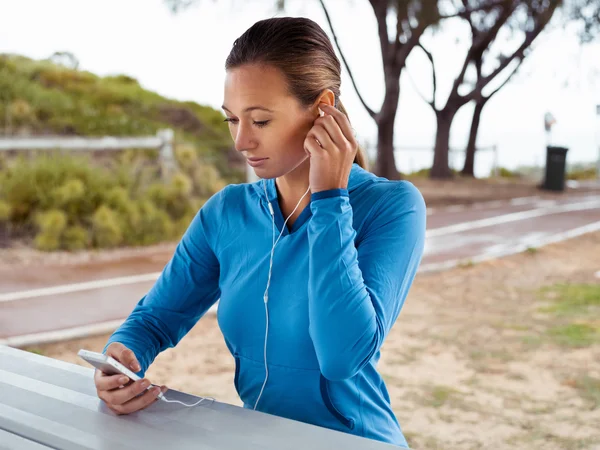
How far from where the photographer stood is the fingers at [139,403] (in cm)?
129

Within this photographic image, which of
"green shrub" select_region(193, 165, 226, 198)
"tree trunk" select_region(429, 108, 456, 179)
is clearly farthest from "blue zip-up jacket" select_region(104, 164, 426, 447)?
"tree trunk" select_region(429, 108, 456, 179)

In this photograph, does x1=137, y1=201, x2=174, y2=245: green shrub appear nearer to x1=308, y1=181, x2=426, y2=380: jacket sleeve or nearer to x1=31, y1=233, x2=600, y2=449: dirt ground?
x1=31, y1=233, x2=600, y2=449: dirt ground

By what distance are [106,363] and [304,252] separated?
1.52 feet

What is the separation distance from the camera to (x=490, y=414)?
379 centimetres

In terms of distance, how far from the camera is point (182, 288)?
1755 mm

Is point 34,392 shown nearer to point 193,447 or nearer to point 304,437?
point 193,447

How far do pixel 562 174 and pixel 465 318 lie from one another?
11.6 meters

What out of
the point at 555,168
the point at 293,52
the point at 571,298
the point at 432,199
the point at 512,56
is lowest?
the point at 432,199

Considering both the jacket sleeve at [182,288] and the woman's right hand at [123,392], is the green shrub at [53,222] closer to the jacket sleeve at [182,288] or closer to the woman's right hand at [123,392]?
the jacket sleeve at [182,288]

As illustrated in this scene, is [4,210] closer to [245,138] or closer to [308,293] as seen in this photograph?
[245,138]

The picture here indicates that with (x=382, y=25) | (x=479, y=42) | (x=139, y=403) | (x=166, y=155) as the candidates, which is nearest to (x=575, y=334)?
(x=139, y=403)

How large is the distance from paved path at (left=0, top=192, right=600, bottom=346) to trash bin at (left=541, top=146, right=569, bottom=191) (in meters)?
4.16

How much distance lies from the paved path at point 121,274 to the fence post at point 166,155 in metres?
1.92

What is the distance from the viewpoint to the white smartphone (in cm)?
131
